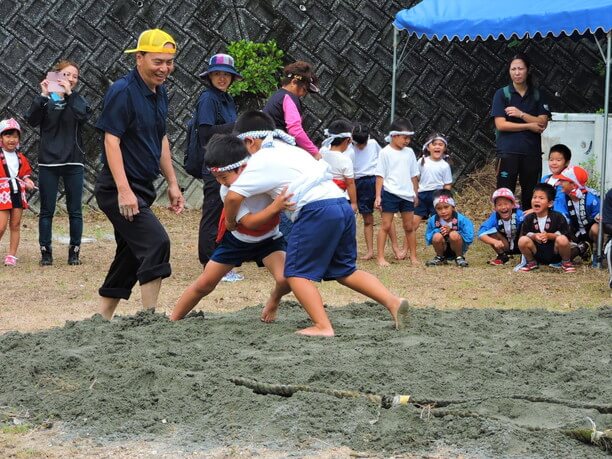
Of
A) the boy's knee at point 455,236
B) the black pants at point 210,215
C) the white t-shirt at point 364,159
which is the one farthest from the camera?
the white t-shirt at point 364,159

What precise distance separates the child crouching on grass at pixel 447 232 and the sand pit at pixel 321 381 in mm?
4117

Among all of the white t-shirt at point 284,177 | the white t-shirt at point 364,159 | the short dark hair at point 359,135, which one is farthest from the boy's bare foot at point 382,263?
the white t-shirt at point 284,177

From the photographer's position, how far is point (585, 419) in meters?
4.97

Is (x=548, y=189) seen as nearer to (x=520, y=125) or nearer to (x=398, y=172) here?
(x=520, y=125)

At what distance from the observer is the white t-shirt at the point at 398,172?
1145cm

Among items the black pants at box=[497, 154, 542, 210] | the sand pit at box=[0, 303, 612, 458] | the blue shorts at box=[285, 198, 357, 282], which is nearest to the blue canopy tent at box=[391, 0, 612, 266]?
the black pants at box=[497, 154, 542, 210]

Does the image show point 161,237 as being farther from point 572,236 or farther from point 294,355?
point 572,236

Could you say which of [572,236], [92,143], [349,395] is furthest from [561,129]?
[349,395]

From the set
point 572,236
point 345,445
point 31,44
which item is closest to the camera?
point 345,445

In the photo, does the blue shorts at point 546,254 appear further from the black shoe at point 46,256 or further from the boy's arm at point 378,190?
the black shoe at point 46,256

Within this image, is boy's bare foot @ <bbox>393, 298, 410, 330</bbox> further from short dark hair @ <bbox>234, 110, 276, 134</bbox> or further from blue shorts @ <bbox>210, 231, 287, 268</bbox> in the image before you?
short dark hair @ <bbox>234, 110, 276, 134</bbox>

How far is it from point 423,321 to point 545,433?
2.27 meters

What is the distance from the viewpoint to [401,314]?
22.2 ft

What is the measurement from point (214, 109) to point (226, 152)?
10.3 ft
